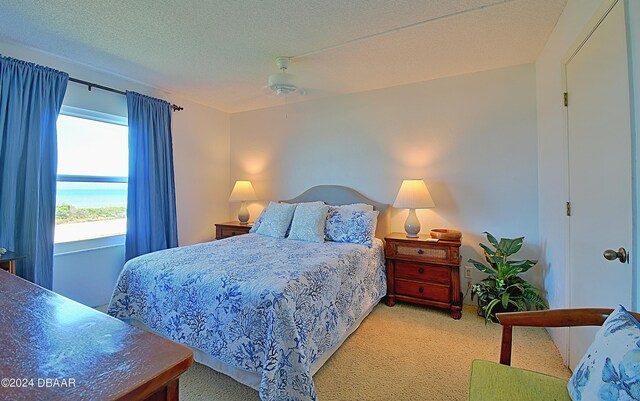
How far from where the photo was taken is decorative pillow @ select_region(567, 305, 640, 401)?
789mm

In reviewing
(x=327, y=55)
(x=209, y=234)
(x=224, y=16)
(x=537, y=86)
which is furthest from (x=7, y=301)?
(x=537, y=86)

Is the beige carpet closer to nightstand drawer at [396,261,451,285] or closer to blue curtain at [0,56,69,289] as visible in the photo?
nightstand drawer at [396,261,451,285]

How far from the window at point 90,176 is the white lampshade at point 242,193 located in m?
1.27

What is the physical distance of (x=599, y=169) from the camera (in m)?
1.49

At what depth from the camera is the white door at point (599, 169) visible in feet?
4.18

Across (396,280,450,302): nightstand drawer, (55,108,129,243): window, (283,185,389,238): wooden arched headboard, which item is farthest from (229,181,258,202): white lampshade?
(396,280,450,302): nightstand drawer

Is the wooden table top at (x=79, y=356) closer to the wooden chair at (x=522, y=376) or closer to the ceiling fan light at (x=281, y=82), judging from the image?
the wooden chair at (x=522, y=376)

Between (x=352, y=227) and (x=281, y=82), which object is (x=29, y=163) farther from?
(x=352, y=227)

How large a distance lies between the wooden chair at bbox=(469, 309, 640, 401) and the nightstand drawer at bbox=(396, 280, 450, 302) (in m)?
1.56

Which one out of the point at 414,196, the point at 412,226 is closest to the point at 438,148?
the point at 414,196

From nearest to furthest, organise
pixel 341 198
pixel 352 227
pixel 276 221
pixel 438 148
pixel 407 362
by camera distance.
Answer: pixel 407 362, pixel 352 227, pixel 438 148, pixel 276 221, pixel 341 198

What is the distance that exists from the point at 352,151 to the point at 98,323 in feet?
10.2

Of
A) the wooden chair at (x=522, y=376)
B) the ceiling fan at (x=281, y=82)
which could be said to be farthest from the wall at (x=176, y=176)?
the wooden chair at (x=522, y=376)

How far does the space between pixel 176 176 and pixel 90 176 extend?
0.90 meters
